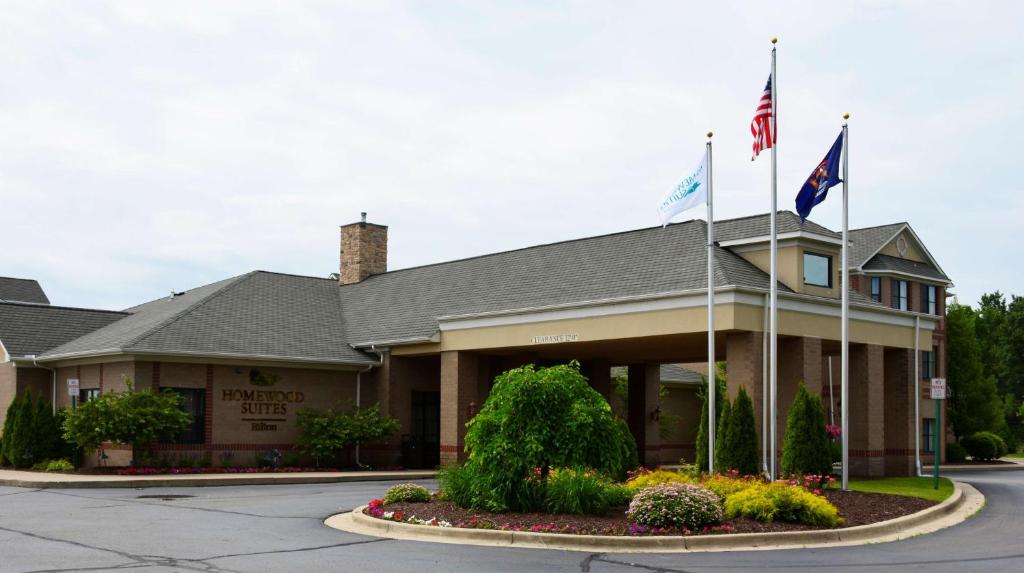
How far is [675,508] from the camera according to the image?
16031mm

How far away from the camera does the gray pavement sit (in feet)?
42.7

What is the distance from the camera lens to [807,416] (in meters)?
23.8

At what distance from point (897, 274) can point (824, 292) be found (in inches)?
907

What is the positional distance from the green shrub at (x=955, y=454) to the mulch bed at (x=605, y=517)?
35901 mm

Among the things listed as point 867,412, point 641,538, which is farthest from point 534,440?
point 867,412

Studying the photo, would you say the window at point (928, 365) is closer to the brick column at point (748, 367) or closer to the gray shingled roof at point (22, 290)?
the brick column at point (748, 367)

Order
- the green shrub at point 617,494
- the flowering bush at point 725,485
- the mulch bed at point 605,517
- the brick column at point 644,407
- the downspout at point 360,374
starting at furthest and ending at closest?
the brick column at point 644,407 → the downspout at point 360,374 → the flowering bush at point 725,485 → the green shrub at point 617,494 → the mulch bed at point 605,517

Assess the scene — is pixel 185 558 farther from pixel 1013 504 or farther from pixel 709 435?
pixel 1013 504

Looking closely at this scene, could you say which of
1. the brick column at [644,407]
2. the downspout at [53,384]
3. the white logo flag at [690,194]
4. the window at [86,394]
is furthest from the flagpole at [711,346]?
the downspout at [53,384]

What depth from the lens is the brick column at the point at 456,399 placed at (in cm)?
3450

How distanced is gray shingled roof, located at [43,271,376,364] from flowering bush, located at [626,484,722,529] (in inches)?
797

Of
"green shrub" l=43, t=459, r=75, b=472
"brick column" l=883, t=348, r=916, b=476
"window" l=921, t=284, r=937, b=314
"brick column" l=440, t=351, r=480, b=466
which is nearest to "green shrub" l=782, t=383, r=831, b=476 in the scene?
"brick column" l=883, t=348, r=916, b=476

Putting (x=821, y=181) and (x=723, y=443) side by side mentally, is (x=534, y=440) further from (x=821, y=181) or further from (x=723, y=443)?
(x=821, y=181)

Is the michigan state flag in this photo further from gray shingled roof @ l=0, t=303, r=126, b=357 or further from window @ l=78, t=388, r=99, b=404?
gray shingled roof @ l=0, t=303, r=126, b=357
